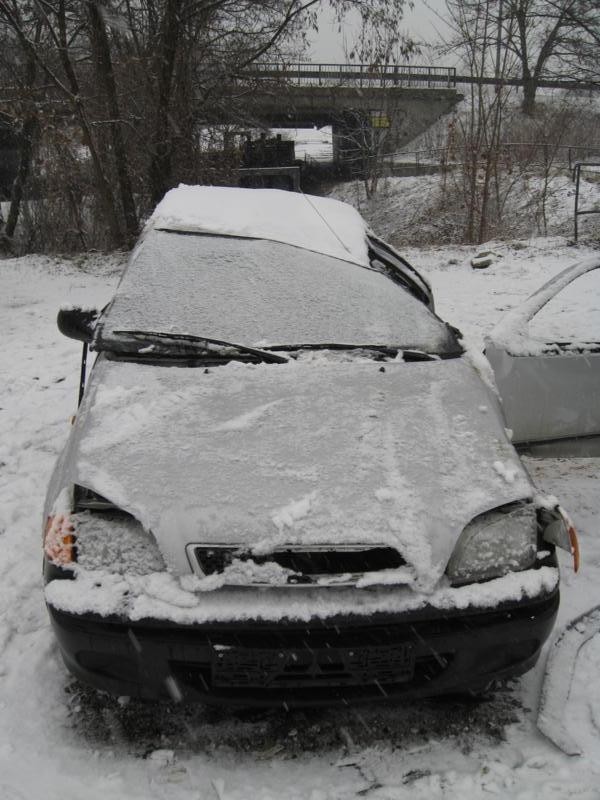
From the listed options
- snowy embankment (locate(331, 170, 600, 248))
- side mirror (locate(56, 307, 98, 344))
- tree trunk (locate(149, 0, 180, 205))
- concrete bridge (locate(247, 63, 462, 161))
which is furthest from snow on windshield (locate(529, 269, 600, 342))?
concrete bridge (locate(247, 63, 462, 161))

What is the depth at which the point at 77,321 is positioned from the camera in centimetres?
296

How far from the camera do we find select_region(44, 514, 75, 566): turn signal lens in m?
1.82

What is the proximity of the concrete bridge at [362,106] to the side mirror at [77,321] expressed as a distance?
43.3 feet

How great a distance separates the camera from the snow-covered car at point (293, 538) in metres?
1.72

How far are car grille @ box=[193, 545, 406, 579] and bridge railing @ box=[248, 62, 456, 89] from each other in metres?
12.9

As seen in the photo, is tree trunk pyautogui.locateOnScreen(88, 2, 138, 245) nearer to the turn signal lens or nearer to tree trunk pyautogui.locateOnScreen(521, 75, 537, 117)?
the turn signal lens

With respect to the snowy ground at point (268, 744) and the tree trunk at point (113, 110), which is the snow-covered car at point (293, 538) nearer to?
the snowy ground at point (268, 744)

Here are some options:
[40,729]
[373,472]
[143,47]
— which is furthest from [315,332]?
[143,47]

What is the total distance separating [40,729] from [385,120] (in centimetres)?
2346

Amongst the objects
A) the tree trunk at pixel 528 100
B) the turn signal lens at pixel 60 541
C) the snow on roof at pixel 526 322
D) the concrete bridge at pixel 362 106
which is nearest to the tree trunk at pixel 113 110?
the concrete bridge at pixel 362 106

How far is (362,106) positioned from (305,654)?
23566mm

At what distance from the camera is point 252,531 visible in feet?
5.74

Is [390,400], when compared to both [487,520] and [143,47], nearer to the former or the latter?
[487,520]

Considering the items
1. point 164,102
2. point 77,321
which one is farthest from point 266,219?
point 164,102
